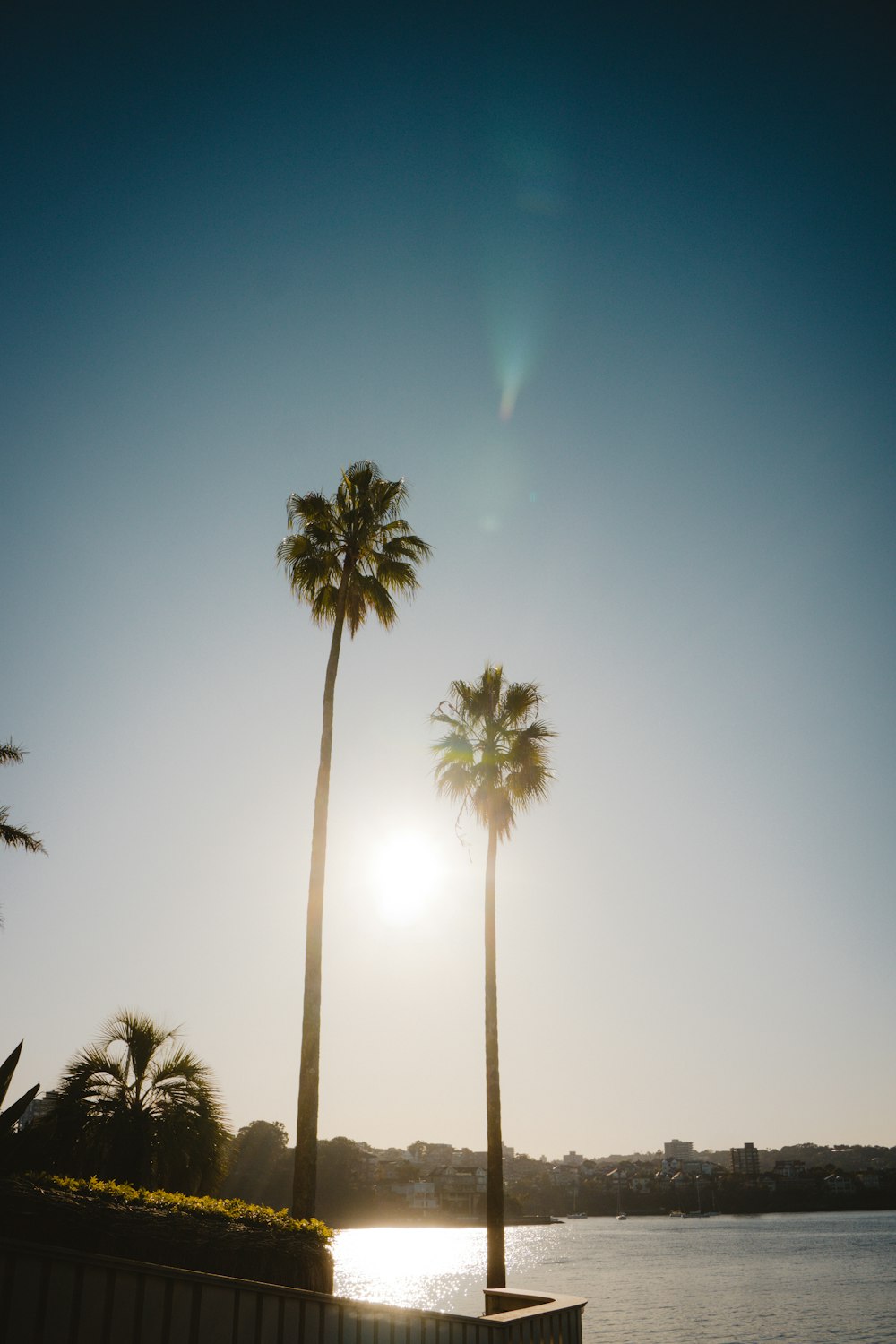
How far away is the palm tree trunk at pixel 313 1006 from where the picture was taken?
1259 cm

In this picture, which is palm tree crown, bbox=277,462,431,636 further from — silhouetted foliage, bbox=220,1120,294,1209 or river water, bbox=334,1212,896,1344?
silhouetted foliage, bbox=220,1120,294,1209

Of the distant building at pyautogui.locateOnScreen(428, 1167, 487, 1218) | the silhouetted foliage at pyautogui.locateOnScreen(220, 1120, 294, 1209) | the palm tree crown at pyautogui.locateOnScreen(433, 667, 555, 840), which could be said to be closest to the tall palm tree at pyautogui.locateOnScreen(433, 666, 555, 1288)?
the palm tree crown at pyautogui.locateOnScreen(433, 667, 555, 840)

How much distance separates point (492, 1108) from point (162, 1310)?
497 inches

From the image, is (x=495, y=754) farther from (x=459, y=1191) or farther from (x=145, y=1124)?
(x=459, y=1191)

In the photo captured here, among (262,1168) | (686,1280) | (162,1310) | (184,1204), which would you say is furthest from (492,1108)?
(262,1168)

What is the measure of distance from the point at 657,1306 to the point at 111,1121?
142ft

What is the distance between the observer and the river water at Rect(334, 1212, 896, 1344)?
37.1 meters

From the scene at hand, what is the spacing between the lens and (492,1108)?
668 inches

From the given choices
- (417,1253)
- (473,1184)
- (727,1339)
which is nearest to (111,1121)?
(727,1339)

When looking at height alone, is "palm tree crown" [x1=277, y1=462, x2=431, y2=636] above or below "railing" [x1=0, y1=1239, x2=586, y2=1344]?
above

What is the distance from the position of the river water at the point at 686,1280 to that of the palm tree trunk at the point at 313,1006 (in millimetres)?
4515

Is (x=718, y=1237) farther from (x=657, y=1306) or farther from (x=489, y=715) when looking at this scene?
(x=489, y=715)

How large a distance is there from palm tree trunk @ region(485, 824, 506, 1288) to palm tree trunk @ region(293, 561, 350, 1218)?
13.5 ft

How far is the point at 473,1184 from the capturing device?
171500 mm
